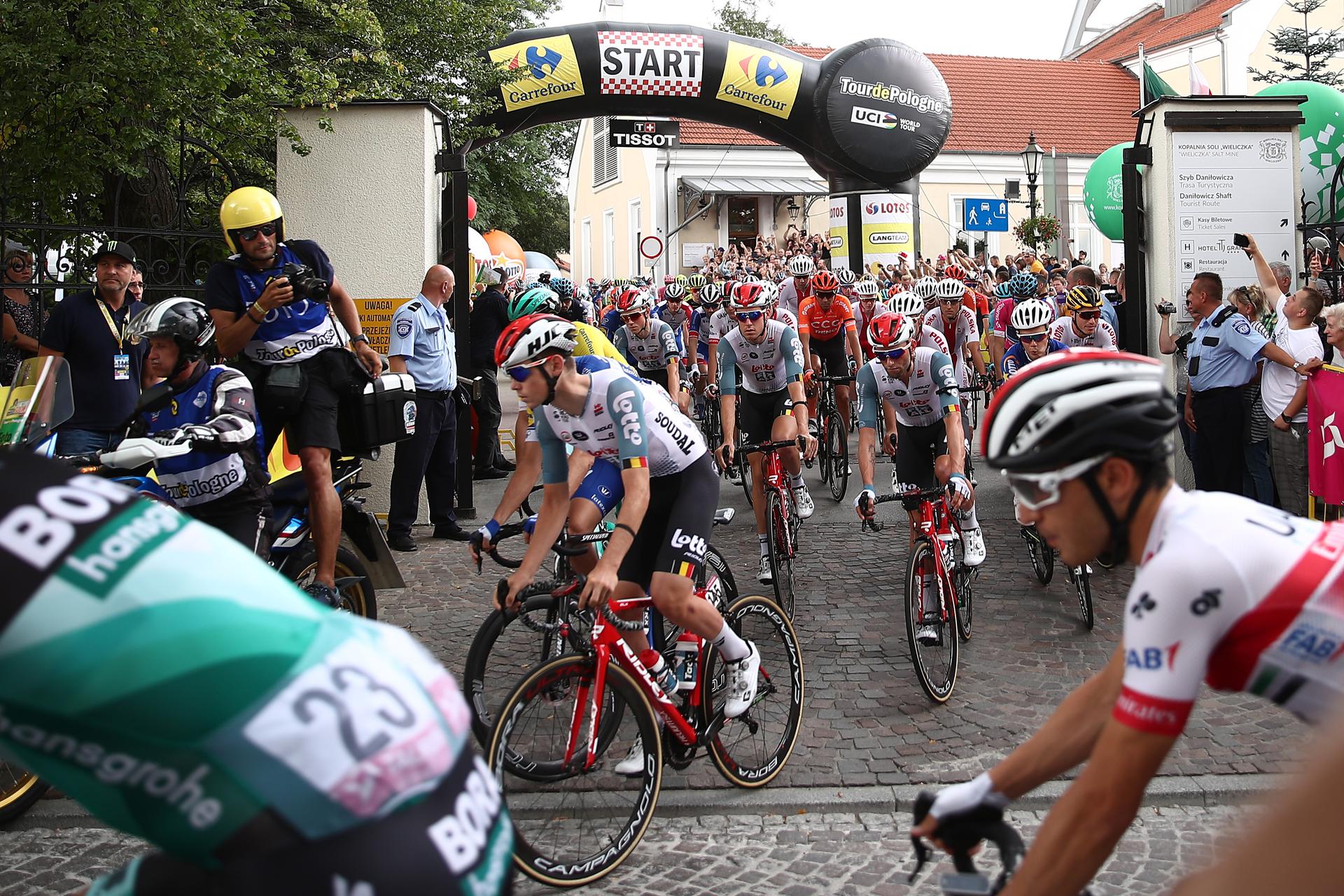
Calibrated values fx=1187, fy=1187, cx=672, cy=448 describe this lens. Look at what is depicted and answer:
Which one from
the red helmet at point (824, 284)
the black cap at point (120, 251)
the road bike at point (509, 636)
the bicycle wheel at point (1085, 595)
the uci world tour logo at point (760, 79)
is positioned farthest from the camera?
the uci world tour logo at point (760, 79)

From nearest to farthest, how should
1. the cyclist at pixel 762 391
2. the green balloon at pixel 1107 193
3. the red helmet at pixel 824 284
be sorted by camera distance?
the cyclist at pixel 762 391
the red helmet at pixel 824 284
the green balloon at pixel 1107 193

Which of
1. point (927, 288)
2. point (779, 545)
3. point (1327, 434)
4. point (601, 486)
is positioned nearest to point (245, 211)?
point (601, 486)

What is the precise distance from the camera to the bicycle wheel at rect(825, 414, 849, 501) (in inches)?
467

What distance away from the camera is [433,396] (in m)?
9.91

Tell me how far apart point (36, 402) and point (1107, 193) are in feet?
50.5

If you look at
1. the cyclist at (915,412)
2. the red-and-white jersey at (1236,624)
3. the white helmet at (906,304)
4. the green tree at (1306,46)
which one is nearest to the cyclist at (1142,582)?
the red-and-white jersey at (1236,624)

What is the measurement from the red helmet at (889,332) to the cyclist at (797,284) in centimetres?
729

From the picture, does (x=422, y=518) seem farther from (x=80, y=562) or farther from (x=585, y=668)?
(x=80, y=562)

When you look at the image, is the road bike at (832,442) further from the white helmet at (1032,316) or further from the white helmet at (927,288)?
the white helmet at (1032,316)

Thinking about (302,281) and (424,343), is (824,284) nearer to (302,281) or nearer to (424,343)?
(424,343)

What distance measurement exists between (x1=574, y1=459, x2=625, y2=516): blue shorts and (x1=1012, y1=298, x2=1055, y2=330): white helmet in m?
4.60

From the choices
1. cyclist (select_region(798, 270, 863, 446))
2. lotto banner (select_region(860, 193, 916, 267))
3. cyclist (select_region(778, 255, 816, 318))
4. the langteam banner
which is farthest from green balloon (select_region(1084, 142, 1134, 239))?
cyclist (select_region(798, 270, 863, 446))

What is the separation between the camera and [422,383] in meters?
9.82

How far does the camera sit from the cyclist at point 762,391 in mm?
8758
